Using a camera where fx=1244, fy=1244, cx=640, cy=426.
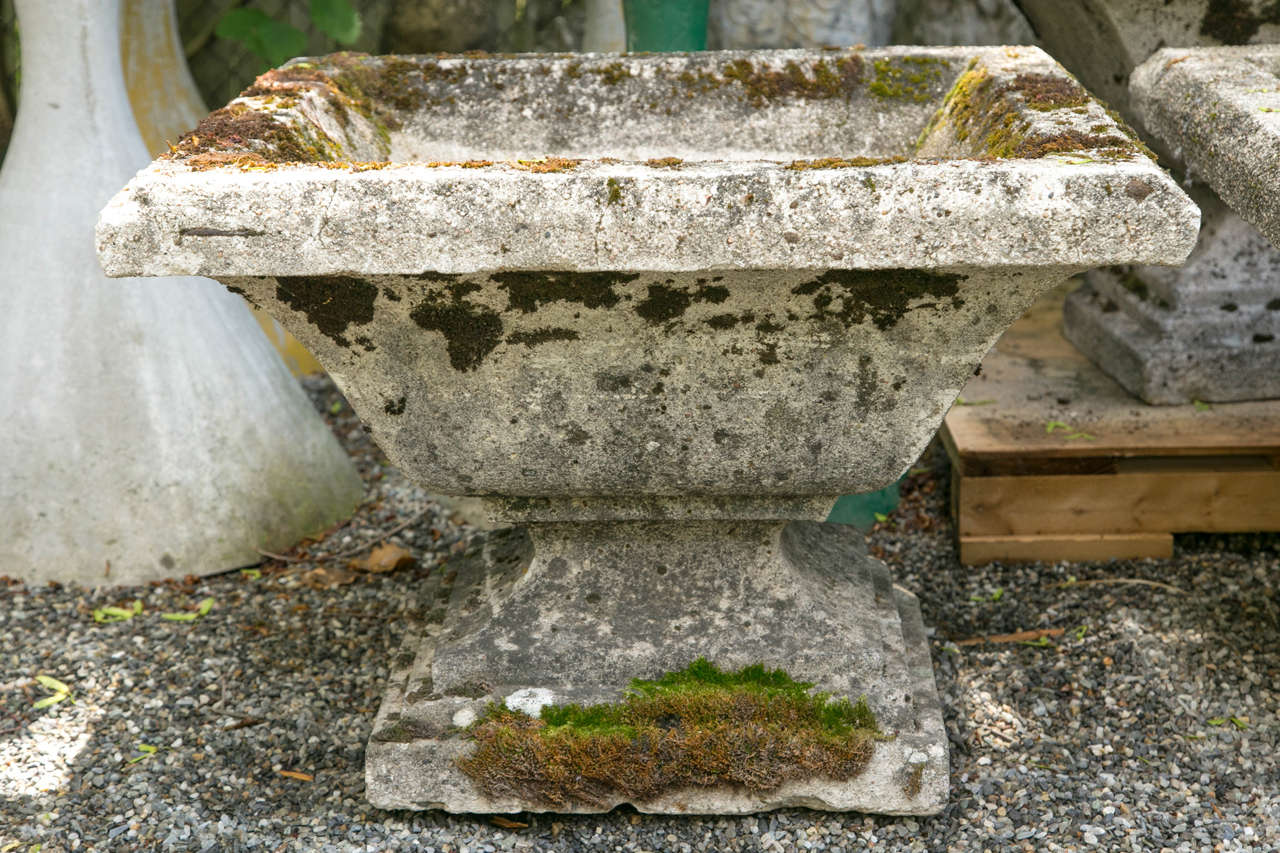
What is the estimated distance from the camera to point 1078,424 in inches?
111

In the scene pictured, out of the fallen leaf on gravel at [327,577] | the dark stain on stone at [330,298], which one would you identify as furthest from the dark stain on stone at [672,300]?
the fallen leaf on gravel at [327,577]

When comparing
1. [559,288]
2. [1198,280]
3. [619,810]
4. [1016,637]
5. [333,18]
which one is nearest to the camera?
[559,288]

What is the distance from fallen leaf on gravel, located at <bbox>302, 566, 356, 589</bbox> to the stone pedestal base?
1888mm

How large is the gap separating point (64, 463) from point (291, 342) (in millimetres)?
1033

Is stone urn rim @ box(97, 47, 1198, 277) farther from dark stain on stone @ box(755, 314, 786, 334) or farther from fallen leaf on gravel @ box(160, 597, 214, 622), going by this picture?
fallen leaf on gravel @ box(160, 597, 214, 622)

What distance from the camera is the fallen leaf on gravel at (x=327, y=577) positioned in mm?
2846

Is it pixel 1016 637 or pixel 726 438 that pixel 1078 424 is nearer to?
pixel 1016 637

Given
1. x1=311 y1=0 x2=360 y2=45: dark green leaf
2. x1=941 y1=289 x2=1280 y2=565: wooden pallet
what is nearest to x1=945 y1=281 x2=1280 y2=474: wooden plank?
x1=941 y1=289 x2=1280 y2=565: wooden pallet

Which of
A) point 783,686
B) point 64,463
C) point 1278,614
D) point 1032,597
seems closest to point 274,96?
point 64,463

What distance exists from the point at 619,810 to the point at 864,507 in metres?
1.17

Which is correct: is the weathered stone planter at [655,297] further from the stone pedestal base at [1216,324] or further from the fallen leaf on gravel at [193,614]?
the stone pedestal base at [1216,324]

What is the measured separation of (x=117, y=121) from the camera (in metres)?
2.76

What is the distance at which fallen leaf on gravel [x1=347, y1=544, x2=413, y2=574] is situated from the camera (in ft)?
9.46

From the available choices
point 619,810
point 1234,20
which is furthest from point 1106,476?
point 619,810
